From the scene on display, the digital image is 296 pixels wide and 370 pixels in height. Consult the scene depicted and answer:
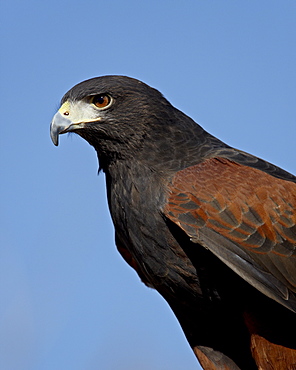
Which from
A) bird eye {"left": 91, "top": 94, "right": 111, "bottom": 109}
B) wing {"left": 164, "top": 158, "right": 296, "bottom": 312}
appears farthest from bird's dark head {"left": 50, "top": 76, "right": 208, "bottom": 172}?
wing {"left": 164, "top": 158, "right": 296, "bottom": 312}

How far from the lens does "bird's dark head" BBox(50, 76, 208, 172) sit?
20.5 feet

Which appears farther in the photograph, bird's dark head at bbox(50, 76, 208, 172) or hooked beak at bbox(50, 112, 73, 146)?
bird's dark head at bbox(50, 76, 208, 172)

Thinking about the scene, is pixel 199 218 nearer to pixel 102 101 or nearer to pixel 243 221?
pixel 243 221

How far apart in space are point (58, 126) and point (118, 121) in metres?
0.53

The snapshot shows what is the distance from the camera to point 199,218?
570 centimetres

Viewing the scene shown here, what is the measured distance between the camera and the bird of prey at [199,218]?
5.76 metres

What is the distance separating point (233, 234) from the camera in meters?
5.75

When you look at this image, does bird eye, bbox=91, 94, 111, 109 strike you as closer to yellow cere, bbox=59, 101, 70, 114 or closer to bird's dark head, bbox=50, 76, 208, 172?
bird's dark head, bbox=50, 76, 208, 172

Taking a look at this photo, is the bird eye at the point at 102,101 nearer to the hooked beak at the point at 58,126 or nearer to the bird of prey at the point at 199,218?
the bird of prey at the point at 199,218

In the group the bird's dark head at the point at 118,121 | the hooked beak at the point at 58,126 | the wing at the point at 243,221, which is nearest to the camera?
the wing at the point at 243,221

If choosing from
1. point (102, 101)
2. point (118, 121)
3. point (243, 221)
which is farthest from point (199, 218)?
point (102, 101)

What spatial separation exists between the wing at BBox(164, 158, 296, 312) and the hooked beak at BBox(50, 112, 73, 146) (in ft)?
3.52

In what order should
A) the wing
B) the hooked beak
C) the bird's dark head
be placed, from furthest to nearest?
the bird's dark head → the hooked beak → the wing

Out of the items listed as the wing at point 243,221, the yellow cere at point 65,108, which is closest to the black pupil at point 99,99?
the yellow cere at point 65,108
